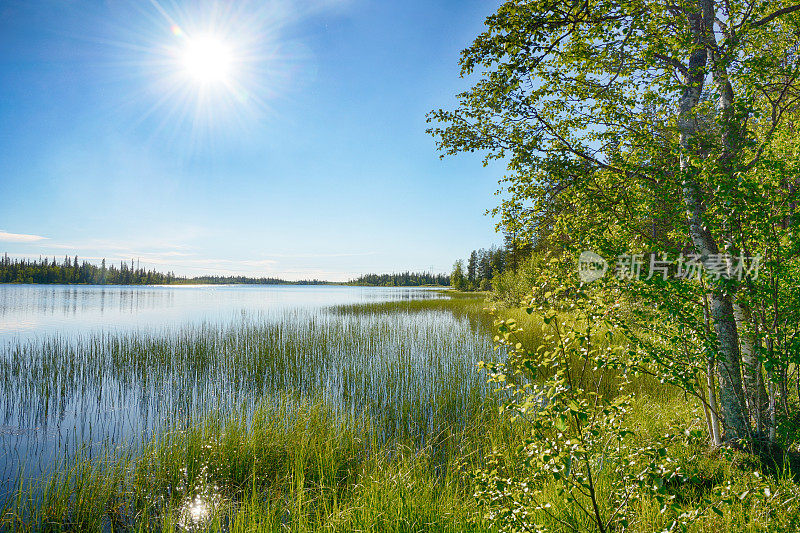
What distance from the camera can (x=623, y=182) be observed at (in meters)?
4.94

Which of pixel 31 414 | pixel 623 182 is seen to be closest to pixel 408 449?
pixel 623 182

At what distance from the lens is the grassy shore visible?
370 cm

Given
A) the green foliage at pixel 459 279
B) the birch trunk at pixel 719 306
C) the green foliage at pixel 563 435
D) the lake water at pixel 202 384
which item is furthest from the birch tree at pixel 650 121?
the green foliage at pixel 459 279

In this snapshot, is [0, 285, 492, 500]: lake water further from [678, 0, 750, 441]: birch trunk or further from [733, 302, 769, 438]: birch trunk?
[733, 302, 769, 438]: birch trunk

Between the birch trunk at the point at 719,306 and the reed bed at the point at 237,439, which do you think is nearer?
the reed bed at the point at 237,439

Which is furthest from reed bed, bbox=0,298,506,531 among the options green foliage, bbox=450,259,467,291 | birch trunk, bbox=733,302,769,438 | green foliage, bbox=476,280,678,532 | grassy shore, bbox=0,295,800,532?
green foliage, bbox=450,259,467,291

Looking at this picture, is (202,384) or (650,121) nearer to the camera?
(650,121)

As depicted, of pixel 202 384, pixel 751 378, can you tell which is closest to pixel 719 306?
pixel 751 378

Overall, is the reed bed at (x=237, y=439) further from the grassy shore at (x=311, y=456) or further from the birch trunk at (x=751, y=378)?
the birch trunk at (x=751, y=378)

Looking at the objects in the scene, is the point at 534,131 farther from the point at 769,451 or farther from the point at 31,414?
the point at 31,414

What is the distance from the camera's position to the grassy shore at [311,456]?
370 centimetres

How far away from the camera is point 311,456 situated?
18.0 feet

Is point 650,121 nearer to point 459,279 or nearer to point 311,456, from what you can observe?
point 311,456

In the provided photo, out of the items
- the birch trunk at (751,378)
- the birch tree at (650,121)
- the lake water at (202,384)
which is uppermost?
the birch tree at (650,121)
